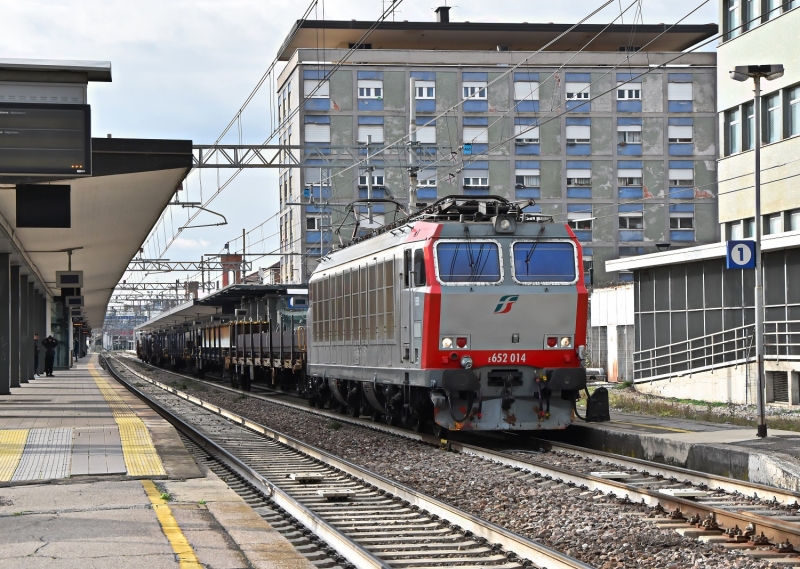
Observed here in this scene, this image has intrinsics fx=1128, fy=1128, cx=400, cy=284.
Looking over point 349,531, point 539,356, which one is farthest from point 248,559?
point 539,356

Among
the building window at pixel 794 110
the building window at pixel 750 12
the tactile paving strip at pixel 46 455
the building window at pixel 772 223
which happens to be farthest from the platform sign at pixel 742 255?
the building window at pixel 750 12

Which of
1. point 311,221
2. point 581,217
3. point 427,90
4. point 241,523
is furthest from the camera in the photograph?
point 581,217

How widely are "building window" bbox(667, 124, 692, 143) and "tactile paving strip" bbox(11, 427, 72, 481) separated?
6047 centimetres

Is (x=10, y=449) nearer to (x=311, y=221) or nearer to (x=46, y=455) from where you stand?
(x=46, y=455)

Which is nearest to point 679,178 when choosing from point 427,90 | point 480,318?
point 427,90

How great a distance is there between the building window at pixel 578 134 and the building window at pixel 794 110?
138 ft

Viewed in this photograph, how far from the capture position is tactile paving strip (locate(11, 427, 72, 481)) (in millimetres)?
11977

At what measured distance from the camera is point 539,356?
15992 millimetres

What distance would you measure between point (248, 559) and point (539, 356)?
9028 millimetres

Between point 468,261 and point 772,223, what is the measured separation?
1792 centimetres

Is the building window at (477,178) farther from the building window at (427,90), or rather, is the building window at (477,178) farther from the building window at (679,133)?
the building window at (679,133)

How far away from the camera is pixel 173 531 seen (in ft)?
27.5

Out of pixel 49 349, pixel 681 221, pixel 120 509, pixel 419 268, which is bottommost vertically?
pixel 120 509

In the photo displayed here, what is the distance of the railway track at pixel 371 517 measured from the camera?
774 cm
